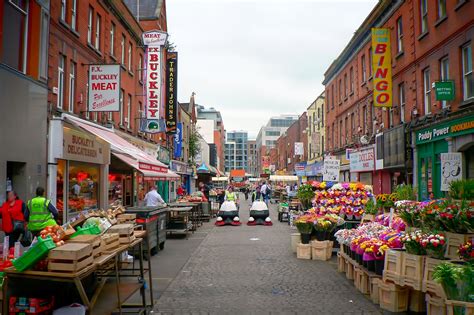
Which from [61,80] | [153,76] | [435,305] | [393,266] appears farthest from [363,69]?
[435,305]

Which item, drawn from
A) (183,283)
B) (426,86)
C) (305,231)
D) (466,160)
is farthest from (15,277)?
(426,86)

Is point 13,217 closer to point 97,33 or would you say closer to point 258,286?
point 258,286

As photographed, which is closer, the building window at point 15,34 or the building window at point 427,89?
the building window at point 15,34

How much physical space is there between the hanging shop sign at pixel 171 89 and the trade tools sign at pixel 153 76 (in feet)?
15.2

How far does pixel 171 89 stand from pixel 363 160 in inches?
523

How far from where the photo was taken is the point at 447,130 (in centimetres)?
1573

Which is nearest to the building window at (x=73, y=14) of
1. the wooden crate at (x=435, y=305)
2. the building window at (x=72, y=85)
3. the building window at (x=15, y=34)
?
the building window at (x=72, y=85)

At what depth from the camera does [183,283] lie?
876cm

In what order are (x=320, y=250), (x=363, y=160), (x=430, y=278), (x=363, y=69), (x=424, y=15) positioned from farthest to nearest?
(x=363, y=69) → (x=363, y=160) → (x=424, y=15) → (x=320, y=250) → (x=430, y=278)

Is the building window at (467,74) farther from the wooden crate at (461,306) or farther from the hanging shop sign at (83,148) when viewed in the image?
the hanging shop sign at (83,148)

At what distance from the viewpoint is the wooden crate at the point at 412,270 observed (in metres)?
6.11

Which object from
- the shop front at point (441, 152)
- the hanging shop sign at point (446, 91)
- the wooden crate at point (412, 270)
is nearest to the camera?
the wooden crate at point (412, 270)

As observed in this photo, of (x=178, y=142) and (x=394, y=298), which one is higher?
(x=178, y=142)

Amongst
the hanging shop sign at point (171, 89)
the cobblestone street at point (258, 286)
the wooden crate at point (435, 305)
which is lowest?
the cobblestone street at point (258, 286)
